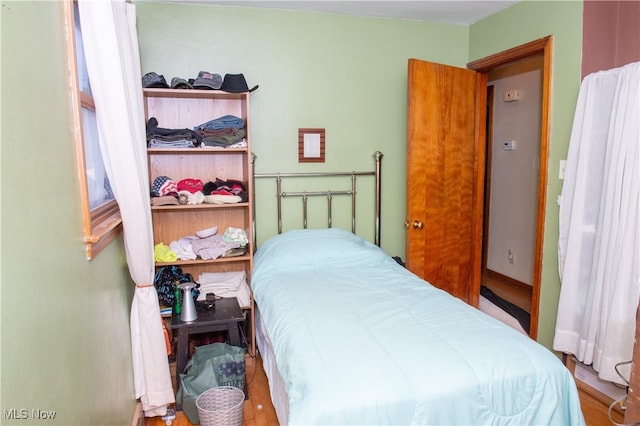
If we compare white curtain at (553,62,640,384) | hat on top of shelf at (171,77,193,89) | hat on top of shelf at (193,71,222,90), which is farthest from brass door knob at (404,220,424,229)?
hat on top of shelf at (171,77,193,89)

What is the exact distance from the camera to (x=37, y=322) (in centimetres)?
103

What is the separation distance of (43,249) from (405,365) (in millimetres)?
1255

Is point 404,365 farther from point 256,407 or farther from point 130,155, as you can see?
point 130,155

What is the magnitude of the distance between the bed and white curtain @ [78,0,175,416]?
607 millimetres

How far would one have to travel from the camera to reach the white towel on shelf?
309cm

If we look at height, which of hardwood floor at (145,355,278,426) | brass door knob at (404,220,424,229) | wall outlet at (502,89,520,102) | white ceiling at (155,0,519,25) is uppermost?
white ceiling at (155,0,519,25)

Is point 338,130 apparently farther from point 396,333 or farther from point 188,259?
point 396,333

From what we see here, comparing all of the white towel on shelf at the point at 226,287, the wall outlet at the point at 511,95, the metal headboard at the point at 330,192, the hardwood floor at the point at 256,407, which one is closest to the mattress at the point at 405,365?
the hardwood floor at the point at 256,407

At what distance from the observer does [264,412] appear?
253cm

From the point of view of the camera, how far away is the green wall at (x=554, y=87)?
8.82 ft

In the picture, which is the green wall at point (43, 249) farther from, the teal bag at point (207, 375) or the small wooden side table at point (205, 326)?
the small wooden side table at point (205, 326)

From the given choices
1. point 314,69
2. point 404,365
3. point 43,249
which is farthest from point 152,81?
point 404,365

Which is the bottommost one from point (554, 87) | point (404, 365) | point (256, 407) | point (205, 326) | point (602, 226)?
point (256, 407)

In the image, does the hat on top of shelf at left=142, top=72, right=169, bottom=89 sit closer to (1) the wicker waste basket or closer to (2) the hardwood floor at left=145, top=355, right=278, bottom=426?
(1) the wicker waste basket
